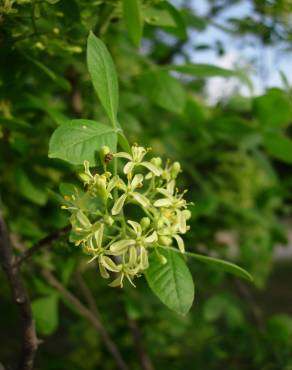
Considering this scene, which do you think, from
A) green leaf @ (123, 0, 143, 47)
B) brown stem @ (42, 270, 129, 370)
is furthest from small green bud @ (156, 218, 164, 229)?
brown stem @ (42, 270, 129, 370)

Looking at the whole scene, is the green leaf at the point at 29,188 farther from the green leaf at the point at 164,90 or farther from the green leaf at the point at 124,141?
the green leaf at the point at 124,141

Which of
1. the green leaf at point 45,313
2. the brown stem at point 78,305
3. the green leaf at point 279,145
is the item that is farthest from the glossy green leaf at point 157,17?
the green leaf at point 45,313

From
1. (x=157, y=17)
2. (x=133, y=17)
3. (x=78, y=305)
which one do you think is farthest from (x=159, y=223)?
(x=78, y=305)

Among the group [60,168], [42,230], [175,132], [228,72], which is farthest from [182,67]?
[175,132]

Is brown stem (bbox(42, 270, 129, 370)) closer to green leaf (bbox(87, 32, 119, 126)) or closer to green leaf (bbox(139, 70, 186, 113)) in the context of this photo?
green leaf (bbox(139, 70, 186, 113))

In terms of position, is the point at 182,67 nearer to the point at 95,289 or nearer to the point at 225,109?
the point at 225,109
